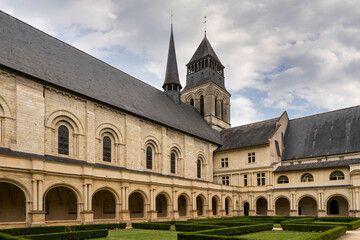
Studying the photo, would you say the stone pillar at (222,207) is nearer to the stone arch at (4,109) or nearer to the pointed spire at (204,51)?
the pointed spire at (204,51)

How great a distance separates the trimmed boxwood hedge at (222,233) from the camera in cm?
1420

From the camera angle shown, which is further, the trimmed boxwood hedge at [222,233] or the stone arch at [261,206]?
the stone arch at [261,206]

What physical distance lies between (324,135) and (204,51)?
80.6ft

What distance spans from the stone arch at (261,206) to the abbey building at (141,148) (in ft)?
0.47

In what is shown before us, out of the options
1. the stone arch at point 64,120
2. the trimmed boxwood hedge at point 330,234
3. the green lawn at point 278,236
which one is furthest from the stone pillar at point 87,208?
the trimmed boxwood hedge at point 330,234

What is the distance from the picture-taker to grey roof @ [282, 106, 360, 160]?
130ft

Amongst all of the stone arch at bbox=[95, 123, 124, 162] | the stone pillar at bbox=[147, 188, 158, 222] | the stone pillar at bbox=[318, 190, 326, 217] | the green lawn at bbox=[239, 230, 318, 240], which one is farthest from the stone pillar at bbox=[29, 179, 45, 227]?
the stone pillar at bbox=[318, 190, 326, 217]

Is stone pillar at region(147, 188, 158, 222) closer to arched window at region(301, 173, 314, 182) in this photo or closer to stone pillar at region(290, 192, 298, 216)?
stone pillar at region(290, 192, 298, 216)

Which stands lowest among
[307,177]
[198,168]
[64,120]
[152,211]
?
[152,211]

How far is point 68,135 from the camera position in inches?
1043

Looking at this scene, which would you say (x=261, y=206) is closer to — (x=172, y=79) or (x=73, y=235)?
(x=172, y=79)

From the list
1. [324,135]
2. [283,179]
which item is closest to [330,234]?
[283,179]

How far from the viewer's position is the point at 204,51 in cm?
5531

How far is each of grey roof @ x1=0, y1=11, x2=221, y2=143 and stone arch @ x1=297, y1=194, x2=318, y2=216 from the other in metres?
15.2
